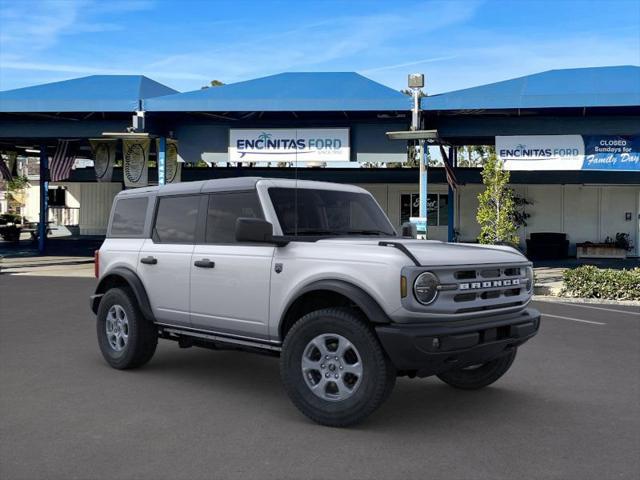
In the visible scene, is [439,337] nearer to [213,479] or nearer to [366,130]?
[213,479]

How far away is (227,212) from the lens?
6.17 metres

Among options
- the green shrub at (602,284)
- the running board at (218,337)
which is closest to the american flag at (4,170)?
the green shrub at (602,284)

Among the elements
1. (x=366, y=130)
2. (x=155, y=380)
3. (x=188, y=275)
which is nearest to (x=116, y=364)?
(x=155, y=380)

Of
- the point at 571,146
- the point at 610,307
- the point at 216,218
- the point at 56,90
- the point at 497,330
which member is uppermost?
the point at 56,90

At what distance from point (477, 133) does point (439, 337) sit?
17.3 meters

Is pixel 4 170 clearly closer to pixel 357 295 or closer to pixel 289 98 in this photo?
pixel 289 98

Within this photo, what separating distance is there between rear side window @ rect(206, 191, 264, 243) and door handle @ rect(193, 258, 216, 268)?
0.23 m

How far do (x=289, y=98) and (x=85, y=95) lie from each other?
712cm

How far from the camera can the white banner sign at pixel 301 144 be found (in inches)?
805

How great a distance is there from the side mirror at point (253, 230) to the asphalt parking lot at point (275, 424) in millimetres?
1487

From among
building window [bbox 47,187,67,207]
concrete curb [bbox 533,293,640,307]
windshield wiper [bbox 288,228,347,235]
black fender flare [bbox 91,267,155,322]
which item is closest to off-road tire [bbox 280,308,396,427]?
windshield wiper [bbox 288,228,347,235]

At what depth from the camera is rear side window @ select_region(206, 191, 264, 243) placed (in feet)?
19.7

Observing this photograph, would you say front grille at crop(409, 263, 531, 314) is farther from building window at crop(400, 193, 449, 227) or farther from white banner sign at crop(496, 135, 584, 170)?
building window at crop(400, 193, 449, 227)

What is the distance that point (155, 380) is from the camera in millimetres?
6555
